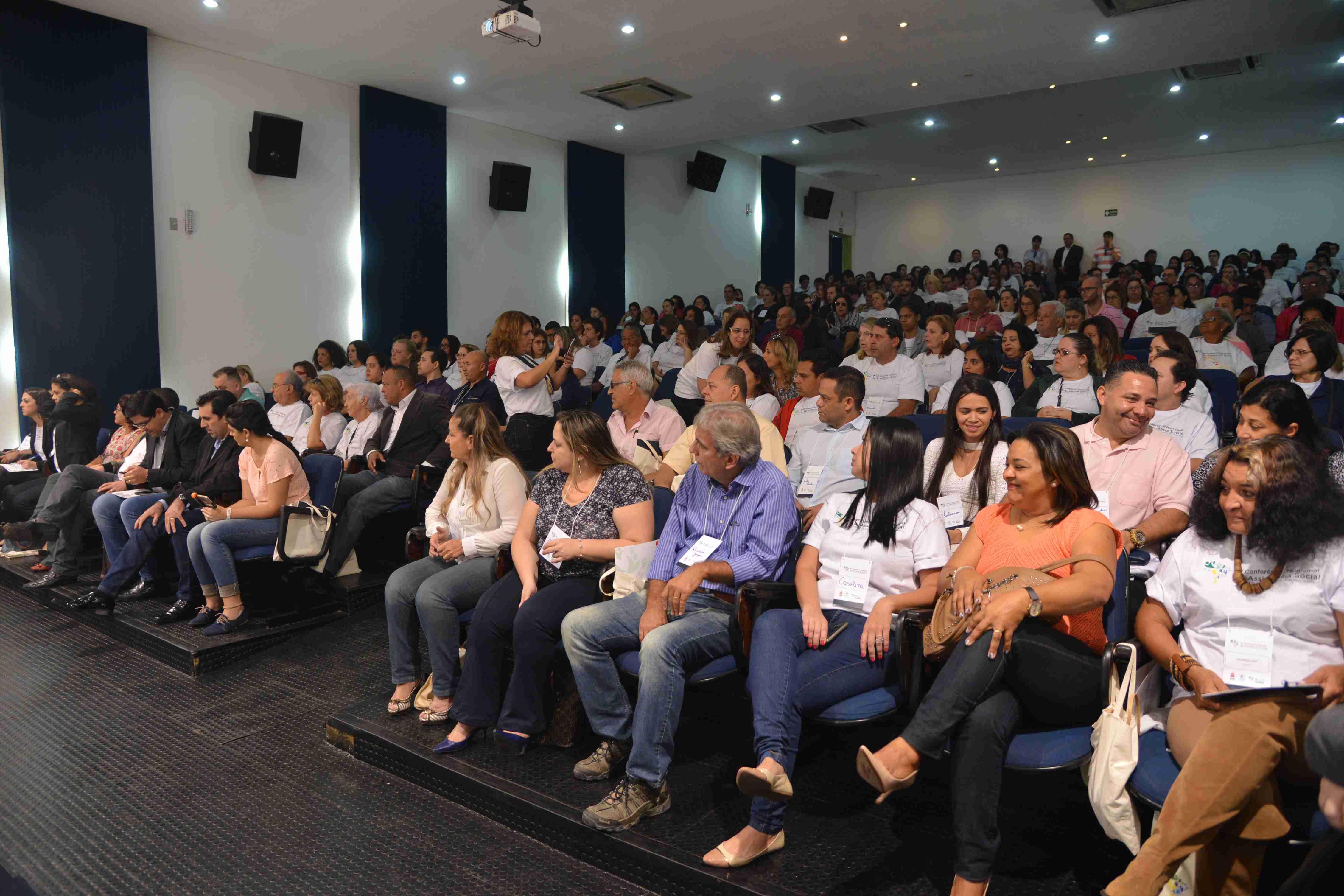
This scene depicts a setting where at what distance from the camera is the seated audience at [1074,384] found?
422cm

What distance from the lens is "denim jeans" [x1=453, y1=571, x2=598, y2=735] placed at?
9.09 feet

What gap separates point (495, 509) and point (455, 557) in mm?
240

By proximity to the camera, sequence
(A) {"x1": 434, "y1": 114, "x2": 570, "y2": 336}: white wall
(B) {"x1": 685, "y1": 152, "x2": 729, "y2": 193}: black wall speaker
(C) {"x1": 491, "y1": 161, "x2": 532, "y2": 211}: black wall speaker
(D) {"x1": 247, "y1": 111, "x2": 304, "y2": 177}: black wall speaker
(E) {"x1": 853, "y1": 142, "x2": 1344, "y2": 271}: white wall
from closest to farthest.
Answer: (D) {"x1": 247, "y1": 111, "x2": 304, "y2": 177}: black wall speaker → (A) {"x1": 434, "y1": 114, "x2": 570, "y2": 336}: white wall → (C) {"x1": 491, "y1": 161, "x2": 532, "y2": 211}: black wall speaker → (B) {"x1": 685, "y1": 152, "x2": 729, "y2": 193}: black wall speaker → (E) {"x1": 853, "y1": 142, "x2": 1344, "y2": 271}: white wall

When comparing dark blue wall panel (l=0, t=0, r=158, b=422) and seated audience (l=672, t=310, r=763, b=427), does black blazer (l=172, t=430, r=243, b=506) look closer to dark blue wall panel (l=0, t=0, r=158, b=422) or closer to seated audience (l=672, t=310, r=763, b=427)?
seated audience (l=672, t=310, r=763, b=427)

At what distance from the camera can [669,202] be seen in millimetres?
12852

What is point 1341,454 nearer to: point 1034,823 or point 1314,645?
point 1314,645

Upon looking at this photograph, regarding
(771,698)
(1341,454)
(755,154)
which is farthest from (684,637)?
(755,154)

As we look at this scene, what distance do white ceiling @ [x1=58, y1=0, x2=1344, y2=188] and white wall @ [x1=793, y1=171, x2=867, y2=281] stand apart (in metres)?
5.11

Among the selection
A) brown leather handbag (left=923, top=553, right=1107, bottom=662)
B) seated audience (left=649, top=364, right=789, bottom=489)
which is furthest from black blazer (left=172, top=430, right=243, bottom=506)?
brown leather handbag (left=923, top=553, right=1107, bottom=662)

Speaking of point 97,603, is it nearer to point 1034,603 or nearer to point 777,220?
point 1034,603

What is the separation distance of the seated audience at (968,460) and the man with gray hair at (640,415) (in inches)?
58.3

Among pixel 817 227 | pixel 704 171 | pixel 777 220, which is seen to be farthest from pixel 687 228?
pixel 817 227

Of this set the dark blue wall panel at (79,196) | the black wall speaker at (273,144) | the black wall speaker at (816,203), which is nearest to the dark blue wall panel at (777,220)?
the black wall speaker at (816,203)

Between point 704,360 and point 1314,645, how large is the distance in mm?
4414
